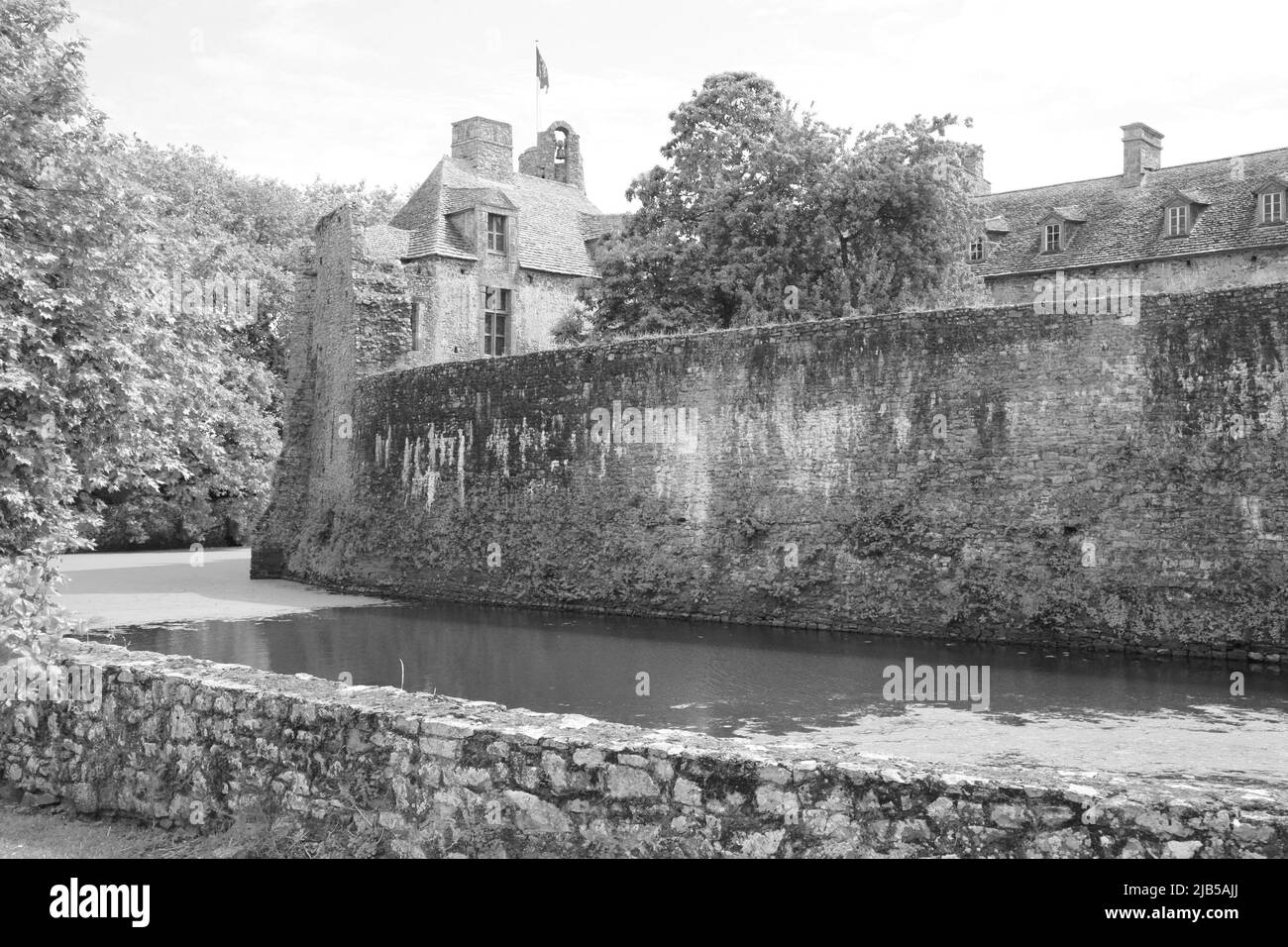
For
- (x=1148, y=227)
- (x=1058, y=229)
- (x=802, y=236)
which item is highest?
(x=1058, y=229)

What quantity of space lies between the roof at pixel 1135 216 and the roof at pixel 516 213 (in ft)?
45.8

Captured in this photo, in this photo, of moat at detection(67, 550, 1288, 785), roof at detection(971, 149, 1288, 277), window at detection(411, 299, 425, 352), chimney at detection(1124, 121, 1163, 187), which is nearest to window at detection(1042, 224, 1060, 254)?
roof at detection(971, 149, 1288, 277)

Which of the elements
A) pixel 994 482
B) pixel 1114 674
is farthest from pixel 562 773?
pixel 994 482

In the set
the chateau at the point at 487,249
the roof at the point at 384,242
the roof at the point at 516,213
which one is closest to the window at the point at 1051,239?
the chateau at the point at 487,249

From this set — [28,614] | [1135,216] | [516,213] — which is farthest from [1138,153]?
[28,614]

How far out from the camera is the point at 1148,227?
35906 millimetres

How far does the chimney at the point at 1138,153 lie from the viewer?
128 ft

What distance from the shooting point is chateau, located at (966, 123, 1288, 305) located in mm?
33094

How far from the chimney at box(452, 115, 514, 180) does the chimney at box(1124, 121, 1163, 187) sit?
70.9ft

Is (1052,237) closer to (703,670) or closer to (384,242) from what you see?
(384,242)

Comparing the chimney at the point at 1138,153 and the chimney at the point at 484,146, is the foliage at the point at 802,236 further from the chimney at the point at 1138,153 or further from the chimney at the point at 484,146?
the chimney at the point at 1138,153

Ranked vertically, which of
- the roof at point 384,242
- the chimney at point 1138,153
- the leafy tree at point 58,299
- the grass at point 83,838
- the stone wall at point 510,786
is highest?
the chimney at point 1138,153

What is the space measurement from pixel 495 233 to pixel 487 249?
2.72 ft

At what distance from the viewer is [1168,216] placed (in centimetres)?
3500
